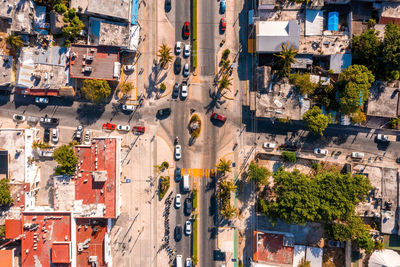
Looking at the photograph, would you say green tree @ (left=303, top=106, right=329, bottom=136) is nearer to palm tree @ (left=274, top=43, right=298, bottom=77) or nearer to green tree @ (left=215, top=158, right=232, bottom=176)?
palm tree @ (left=274, top=43, right=298, bottom=77)

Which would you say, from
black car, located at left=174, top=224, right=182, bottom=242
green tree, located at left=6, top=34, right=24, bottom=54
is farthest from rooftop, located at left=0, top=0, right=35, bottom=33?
black car, located at left=174, top=224, right=182, bottom=242

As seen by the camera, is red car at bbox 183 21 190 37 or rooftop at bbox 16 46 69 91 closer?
rooftop at bbox 16 46 69 91

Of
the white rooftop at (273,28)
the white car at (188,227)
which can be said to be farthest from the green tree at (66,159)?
the white rooftop at (273,28)

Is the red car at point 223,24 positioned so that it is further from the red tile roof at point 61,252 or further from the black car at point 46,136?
the red tile roof at point 61,252

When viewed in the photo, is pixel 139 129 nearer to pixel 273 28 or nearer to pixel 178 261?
pixel 178 261

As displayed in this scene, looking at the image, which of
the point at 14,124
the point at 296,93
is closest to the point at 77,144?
the point at 14,124

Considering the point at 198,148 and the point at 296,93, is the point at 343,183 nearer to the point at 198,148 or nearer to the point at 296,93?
the point at 296,93
